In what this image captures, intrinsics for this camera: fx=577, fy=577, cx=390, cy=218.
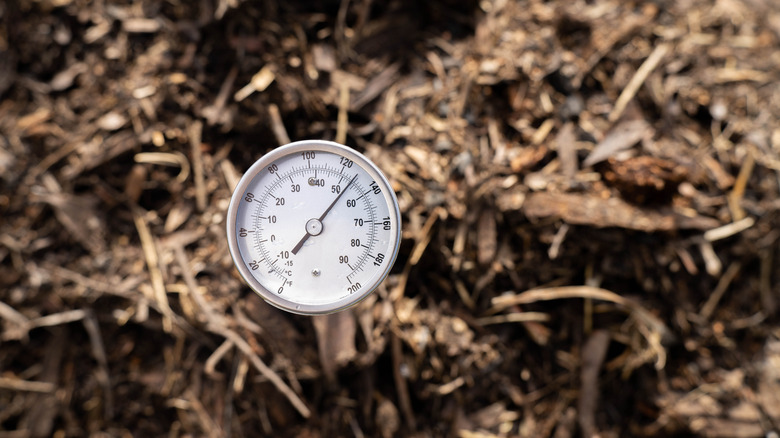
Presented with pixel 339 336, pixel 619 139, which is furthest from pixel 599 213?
pixel 339 336

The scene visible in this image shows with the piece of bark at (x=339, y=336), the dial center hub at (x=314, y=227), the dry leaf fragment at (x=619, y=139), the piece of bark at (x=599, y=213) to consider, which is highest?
the dial center hub at (x=314, y=227)

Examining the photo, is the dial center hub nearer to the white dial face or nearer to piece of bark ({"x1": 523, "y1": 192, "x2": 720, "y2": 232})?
the white dial face

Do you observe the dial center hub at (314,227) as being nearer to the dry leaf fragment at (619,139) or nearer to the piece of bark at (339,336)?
the piece of bark at (339,336)

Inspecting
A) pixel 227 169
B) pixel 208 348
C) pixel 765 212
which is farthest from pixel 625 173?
pixel 208 348

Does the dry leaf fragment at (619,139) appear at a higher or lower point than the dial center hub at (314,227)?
lower

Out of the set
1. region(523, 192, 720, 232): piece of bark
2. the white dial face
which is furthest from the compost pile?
the white dial face

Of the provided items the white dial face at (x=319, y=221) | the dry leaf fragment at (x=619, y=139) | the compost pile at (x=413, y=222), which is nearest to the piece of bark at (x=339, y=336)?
the compost pile at (x=413, y=222)

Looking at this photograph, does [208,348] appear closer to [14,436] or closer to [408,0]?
[14,436]
